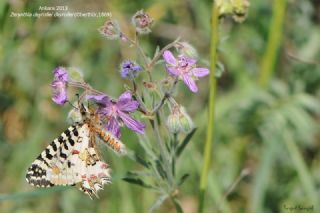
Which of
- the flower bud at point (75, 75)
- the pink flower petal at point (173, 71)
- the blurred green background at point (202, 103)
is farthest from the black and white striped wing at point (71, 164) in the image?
the blurred green background at point (202, 103)

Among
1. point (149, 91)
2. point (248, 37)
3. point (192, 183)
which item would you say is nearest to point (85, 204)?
point (192, 183)

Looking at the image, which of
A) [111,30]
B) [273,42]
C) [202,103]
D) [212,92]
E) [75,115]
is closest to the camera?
[111,30]

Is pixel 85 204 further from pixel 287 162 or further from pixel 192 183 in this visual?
pixel 287 162

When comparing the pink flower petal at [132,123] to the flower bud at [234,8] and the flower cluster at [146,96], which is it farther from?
the flower bud at [234,8]

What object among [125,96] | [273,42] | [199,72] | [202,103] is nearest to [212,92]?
[199,72]

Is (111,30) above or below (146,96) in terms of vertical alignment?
above

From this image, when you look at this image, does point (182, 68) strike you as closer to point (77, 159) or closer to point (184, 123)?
point (184, 123)
